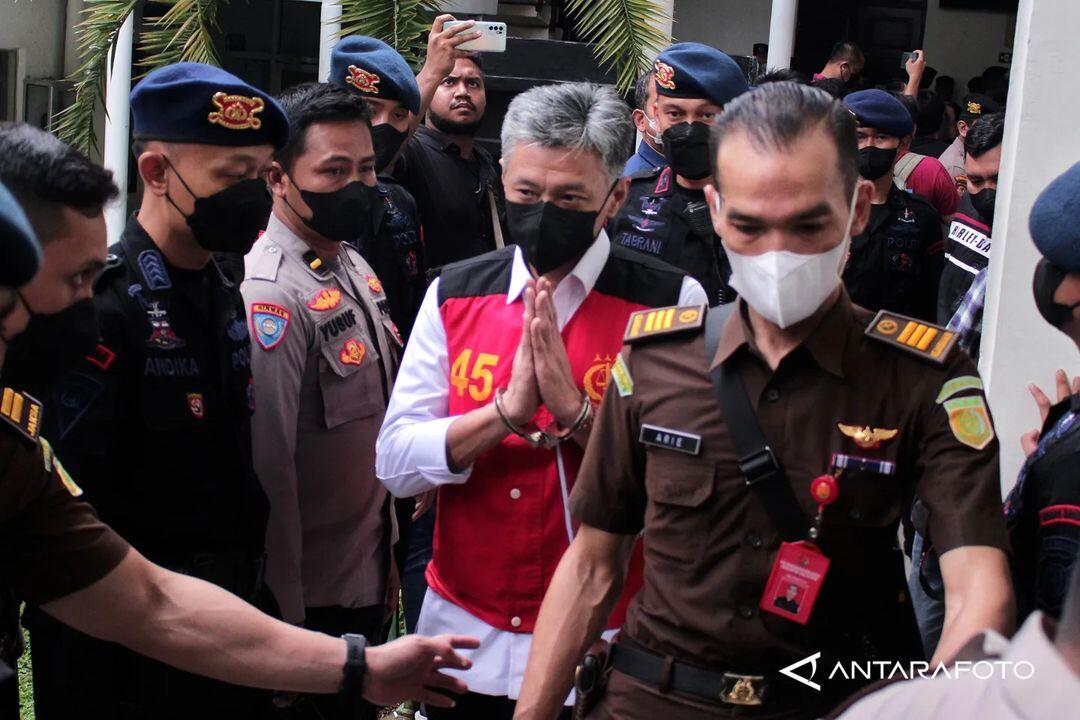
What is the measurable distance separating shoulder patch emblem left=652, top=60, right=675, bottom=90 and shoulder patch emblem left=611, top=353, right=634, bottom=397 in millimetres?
2475

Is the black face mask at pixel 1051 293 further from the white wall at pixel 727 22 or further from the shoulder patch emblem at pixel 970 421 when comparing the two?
the white wall at pixel 727 22

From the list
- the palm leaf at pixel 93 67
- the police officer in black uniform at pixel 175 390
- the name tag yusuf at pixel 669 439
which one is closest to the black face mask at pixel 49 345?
the police officer in black uniform at pixel 175 390

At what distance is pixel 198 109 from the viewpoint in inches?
131

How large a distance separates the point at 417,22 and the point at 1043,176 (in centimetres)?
375

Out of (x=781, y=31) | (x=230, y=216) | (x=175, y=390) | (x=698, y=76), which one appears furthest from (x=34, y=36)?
(x=175, y=390)

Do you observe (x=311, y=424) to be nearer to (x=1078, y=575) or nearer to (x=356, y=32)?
(x=1078, y=575)

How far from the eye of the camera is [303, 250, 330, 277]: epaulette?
12.5 ft

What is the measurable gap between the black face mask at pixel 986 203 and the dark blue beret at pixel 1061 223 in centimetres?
290

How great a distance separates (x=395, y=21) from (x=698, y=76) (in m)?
2.58

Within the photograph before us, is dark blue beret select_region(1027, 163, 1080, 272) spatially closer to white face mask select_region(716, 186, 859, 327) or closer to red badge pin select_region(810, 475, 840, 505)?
white face mask select_region(716, 186, 859, 327)

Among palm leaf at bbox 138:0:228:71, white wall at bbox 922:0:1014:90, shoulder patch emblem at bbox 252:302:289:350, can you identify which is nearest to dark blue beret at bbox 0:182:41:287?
shoulder patch emblem at bbox 252:302:289:350

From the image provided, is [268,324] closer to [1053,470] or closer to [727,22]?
[1053,470]

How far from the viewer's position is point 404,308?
495 centimetres

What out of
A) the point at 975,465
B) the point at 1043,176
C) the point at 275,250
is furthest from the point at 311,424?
the point at 1043,176
